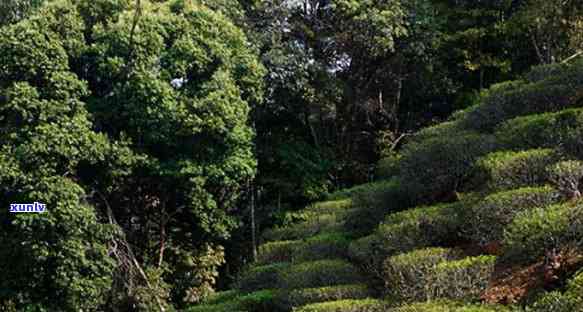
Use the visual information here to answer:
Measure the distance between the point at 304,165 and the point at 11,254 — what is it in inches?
220

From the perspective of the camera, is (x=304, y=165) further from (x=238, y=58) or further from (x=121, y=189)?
(x=121, y=189)

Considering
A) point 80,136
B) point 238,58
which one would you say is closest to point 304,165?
point 238,58

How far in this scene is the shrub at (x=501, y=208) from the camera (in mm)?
4949

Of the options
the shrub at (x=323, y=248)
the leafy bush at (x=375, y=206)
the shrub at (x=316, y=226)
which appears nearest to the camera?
the leafy bush at (x=375, y=206)

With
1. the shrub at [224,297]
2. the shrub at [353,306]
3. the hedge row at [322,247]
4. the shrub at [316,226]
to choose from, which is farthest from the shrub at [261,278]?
the shrub at [353,306]

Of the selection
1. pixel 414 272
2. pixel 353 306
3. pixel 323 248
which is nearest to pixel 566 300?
pixel 414 272

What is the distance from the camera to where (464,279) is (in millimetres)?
4617

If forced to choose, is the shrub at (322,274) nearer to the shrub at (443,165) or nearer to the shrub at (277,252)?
the shrub at (443,165)

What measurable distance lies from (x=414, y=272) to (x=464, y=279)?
0.41 m

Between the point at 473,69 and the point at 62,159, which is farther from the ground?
the point at 473,69

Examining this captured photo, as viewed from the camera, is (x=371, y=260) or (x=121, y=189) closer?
(x=371, y=260)

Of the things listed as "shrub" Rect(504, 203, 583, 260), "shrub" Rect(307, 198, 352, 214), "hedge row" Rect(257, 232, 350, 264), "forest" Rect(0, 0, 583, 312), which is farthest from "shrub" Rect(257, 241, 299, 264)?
"shrub" Rect(504, 203, 583, 260)

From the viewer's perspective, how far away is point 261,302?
7.26 meters

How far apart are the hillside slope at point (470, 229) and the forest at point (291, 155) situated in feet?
0.07
